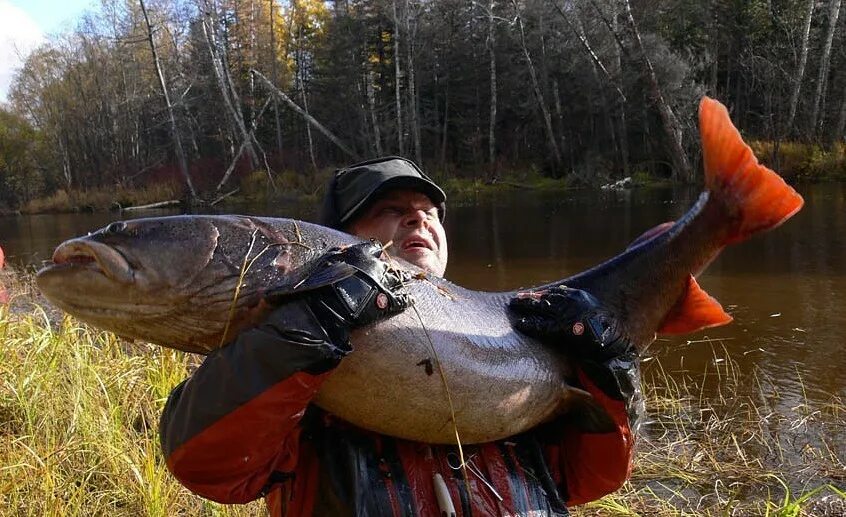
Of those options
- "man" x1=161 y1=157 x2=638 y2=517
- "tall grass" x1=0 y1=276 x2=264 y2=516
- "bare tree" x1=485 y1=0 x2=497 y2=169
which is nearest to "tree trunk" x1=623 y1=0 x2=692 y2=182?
"bare tree" x1=485 y1=0 x2=497 y2=169

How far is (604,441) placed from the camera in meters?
2.07

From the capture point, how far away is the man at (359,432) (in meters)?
1.58

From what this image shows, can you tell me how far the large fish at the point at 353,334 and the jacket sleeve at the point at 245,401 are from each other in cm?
14

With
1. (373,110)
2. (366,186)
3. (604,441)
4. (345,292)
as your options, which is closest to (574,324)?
(604,441)

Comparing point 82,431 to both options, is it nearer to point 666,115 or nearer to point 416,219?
point 416,219

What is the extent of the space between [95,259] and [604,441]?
159cm

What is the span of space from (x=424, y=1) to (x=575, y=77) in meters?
7.99

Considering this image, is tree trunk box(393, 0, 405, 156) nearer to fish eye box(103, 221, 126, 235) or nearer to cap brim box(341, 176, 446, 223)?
cap brim box(341, 176, 446, 223)

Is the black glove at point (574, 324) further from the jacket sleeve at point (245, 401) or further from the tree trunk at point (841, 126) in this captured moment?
the tree trunk at point (841, 126)

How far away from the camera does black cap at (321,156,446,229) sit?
2.42 metres

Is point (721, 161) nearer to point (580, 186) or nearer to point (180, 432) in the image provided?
point (180, 432)

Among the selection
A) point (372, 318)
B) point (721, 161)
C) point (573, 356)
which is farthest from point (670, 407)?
point (372, 318)

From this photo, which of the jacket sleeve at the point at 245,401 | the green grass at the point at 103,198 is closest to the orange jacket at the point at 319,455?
the jacket sleeve at the point at 245,401

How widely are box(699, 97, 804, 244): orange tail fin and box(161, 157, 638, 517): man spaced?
0.88 m
